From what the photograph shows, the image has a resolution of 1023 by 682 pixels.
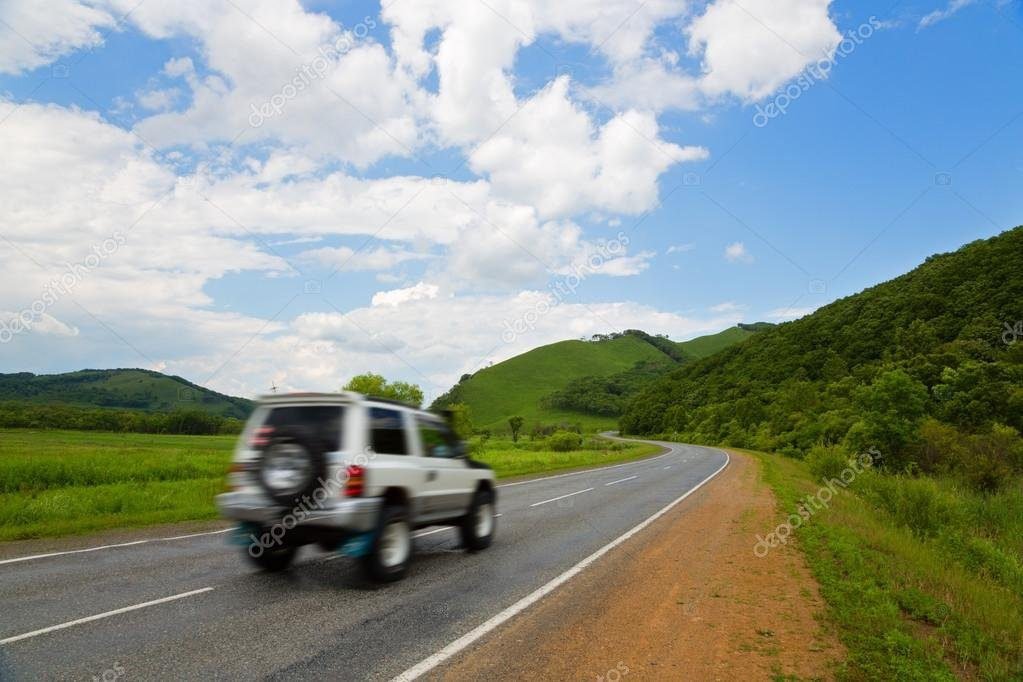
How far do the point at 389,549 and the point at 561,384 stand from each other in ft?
538

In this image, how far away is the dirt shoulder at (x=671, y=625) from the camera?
4809 millimetres

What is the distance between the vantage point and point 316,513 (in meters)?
6.87

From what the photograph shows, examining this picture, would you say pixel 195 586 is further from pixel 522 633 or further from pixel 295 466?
pixel 522 633

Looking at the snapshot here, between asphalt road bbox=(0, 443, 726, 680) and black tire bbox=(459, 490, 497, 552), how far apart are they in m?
0.21

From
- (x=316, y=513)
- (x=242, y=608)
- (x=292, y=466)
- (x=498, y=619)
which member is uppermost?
(x=292, y=466)

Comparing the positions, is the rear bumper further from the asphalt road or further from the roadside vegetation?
the roadside vegetation

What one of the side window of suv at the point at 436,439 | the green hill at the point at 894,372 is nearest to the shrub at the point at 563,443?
the green hill at the point at 894,372

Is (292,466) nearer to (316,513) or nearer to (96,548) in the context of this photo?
(316,513)

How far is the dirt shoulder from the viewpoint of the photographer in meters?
4.81

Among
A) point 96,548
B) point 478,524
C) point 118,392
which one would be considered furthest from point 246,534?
point 118,392

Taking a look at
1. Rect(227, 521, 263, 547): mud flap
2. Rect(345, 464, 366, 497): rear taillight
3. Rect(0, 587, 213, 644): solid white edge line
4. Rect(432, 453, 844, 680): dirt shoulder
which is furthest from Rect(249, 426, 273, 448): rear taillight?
Rect(432, 453, 844, 680): dirt shoulder

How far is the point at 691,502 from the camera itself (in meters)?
17.0

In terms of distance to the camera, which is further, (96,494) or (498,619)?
(96,494)

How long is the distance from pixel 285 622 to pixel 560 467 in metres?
31.1
